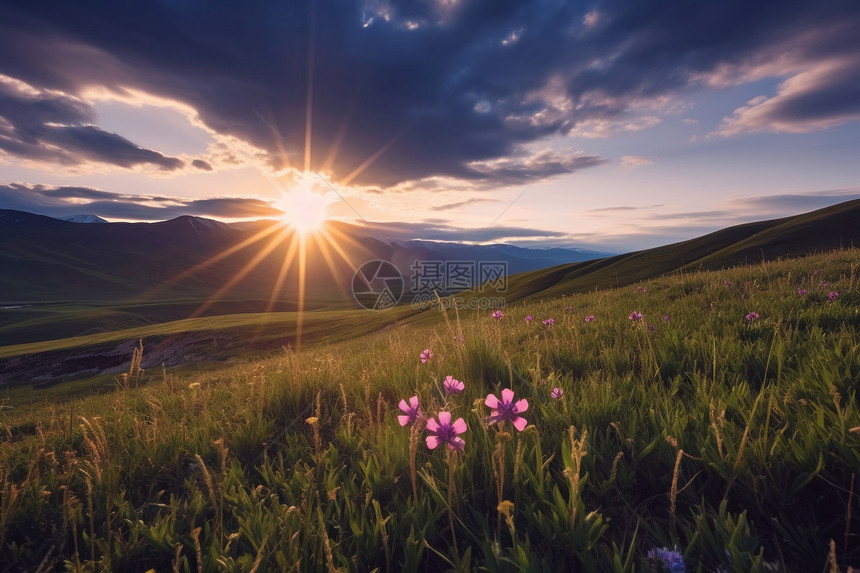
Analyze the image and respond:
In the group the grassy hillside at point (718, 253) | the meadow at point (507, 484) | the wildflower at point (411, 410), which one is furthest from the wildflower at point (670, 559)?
the grassy hillside at point (718, 253)

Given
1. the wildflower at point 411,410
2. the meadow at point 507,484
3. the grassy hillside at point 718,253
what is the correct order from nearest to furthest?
1. the meadow at point 507,484
2. the wildflower at point 411,410
3. the grassy hillside at point 718,253

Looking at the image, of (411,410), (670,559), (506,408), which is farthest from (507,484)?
(670,559)

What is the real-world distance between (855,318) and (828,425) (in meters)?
3.30

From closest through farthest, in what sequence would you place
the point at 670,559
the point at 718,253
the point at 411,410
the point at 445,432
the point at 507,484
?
the point at 670,559 < the point at 445,432 < the point at 507,484 < the point at 411,410 < the point at 718,253

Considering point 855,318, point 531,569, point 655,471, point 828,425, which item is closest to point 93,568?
point 531,569

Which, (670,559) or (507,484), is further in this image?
(507,484)

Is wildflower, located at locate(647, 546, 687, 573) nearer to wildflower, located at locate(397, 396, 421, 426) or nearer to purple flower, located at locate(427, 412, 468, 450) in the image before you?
purple flower, located at locate(427, 412, 468, 450)

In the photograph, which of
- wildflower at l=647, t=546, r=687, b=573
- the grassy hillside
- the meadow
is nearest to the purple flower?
the meadow

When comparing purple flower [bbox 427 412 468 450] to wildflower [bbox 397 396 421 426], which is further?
wildflower [bbox 397 396 421 426]

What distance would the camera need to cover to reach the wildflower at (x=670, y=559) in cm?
138

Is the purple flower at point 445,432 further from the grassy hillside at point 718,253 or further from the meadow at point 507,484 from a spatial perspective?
the grassy hillside at point 718,253

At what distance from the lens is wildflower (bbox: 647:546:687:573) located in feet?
4.51

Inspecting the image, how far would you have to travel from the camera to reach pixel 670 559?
1.43 m

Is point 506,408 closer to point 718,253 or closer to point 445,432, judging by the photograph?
point 445,432
